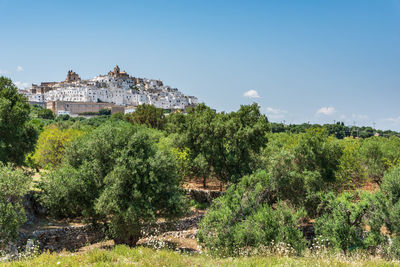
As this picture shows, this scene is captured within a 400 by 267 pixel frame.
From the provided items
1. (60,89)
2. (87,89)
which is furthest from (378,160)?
(60,89)

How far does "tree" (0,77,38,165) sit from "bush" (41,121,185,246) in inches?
236

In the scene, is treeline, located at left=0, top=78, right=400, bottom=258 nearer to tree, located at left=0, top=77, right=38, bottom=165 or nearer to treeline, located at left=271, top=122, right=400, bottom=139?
tree, located at left=0, top=77, right=38, bottom=165

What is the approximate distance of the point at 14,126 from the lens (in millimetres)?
21750

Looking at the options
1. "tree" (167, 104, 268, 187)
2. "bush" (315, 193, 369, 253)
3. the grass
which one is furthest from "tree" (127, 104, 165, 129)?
the grass

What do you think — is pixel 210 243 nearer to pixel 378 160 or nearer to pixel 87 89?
pixel 378 160

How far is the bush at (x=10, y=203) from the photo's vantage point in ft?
43.7

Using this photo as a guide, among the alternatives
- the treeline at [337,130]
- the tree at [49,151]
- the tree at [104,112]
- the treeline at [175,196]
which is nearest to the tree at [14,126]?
the treeline at [175,196]

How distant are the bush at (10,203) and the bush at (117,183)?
2301mm

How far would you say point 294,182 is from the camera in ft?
80.0

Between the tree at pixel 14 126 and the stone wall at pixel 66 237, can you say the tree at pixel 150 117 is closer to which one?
the tree at pixel 14 126

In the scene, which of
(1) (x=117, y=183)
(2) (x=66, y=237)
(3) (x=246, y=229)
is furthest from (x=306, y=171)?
(2) (x=66, y=237)

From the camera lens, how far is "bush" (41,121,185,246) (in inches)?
644

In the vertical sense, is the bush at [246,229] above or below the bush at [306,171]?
below

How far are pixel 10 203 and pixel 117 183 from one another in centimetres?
489
